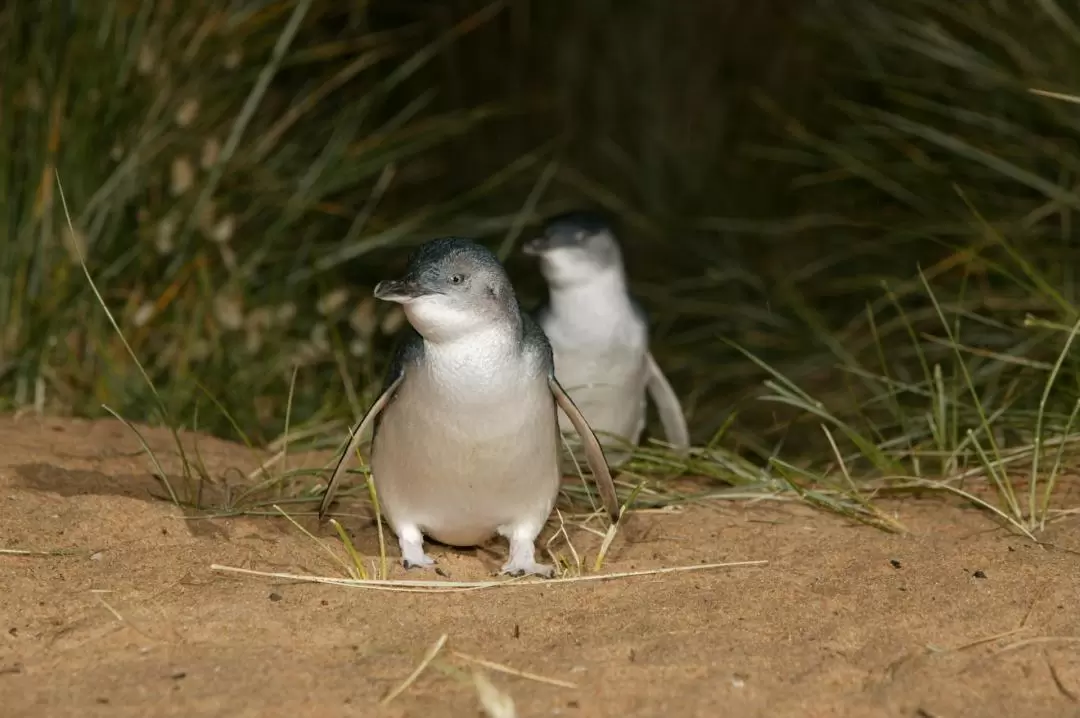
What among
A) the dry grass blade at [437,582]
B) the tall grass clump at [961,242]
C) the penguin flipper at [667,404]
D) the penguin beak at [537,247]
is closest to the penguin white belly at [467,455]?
the dry grass blade at [437,582]

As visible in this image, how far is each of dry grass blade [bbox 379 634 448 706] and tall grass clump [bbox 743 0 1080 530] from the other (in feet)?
5.68

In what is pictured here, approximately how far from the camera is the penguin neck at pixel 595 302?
5.48 metres

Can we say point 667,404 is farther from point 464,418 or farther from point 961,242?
point 464,418

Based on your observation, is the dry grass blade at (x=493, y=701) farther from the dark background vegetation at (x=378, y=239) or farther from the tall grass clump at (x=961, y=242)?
the tall grass clump at (x=961, y=242)

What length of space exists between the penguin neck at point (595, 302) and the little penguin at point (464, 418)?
1.55 meters

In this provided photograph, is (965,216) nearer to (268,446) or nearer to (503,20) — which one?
(268,446)

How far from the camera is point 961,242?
678 cm

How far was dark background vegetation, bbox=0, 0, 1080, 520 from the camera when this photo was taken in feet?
A: 17.0

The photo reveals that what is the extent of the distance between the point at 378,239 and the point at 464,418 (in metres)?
2.48

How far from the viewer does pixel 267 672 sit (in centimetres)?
292

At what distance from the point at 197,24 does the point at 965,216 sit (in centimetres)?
319

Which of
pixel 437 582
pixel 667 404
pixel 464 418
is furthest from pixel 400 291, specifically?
pixel 667 404

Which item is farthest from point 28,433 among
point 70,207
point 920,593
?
point 920,593

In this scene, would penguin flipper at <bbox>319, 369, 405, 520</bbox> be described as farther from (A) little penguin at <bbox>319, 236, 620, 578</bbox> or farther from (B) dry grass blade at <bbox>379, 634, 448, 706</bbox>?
(B) dry grass blade at <bbox>379, 634, 448, 706</bbox>
